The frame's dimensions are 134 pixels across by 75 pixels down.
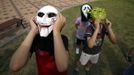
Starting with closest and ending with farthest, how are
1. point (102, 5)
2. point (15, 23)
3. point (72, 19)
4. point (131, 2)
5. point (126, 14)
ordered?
point (15, 23) → point (72, 19) → point (126, 14) → point (102, 5) → point (131, 2)

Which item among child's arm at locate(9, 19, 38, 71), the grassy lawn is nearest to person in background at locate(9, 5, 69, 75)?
child's arm at locate(9, 19, 38, 71)

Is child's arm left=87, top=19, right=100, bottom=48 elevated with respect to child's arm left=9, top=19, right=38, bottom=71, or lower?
lower

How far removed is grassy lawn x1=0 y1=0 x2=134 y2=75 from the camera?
527 cm

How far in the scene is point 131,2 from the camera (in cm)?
1056

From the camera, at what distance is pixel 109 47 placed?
637 cm

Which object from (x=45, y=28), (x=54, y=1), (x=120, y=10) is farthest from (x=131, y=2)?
(x=45, y=28)

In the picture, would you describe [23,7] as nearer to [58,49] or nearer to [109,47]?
[109,47]

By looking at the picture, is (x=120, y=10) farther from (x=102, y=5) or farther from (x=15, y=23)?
(x=15, y=23)

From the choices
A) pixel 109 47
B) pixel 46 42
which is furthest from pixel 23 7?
pixel 46 42

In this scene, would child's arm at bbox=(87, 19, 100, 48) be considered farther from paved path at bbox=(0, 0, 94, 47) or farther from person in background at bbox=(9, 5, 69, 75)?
paved path at bbox=(0, 0, 94, 47)

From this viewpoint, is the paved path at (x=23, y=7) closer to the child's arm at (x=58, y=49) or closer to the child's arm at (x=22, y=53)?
the child's arm at (x=22, y=53)

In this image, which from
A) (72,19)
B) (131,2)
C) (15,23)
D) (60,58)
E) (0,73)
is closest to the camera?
(60,58)

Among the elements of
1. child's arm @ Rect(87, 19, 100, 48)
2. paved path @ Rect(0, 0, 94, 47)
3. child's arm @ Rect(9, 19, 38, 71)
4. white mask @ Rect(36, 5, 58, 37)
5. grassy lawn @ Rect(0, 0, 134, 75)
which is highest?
white mask @ Rect(36, 5, 58, 37)

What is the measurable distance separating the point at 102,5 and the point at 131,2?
178 cm
